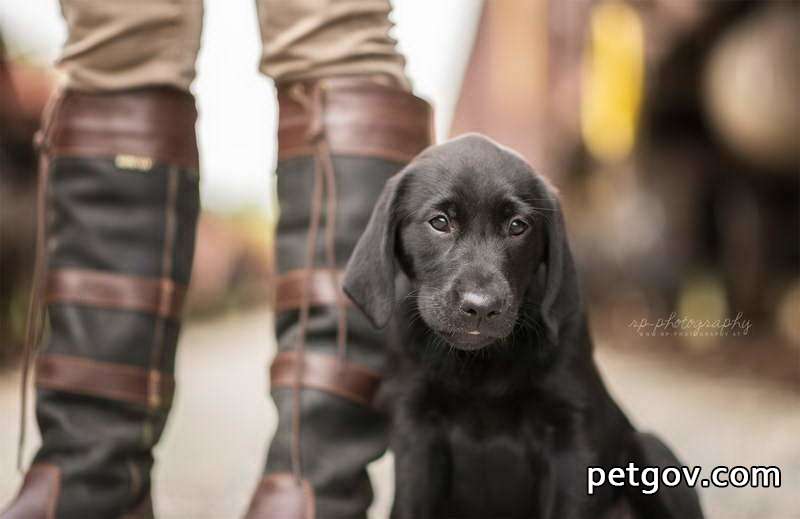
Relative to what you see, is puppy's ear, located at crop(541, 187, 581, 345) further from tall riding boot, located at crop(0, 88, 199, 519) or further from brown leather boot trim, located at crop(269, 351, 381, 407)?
tall riding boot, located at crop(0, 88, 199, 519)

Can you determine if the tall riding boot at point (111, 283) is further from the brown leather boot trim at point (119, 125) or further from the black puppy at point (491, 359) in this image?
the black puppy at point (491, 359)

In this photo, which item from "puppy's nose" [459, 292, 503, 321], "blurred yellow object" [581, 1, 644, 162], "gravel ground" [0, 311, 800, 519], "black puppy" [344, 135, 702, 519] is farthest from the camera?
"blurred yellow object" [581, 1, 644, 162]

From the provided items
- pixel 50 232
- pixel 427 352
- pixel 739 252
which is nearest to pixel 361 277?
pixel 427 352

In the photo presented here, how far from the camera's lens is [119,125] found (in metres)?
1.50

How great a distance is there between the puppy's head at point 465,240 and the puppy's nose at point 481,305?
36mm

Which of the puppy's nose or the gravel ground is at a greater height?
the puppy's nose

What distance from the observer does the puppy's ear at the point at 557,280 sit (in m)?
1.29

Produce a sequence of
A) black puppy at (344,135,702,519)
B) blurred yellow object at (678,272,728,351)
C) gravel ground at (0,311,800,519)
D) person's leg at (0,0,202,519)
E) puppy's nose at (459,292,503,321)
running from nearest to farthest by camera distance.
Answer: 1. puppy's nose at (459,292,503,321)
2. black puppy at (344,135,702,519)
3. person's leg at (0,0,202,519)
4. gravel ground at (0,311,800,519)
5. blurred yellow object at (678,272,728,351)

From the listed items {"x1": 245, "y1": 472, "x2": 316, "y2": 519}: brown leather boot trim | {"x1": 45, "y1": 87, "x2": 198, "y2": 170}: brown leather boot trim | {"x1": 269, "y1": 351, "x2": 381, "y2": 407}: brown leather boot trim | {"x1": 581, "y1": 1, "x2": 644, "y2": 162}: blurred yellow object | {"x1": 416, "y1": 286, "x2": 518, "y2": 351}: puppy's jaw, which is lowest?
{"x1": 245, "y1": 472, "x2": 316, "y2": 519}: brown leather boot trim

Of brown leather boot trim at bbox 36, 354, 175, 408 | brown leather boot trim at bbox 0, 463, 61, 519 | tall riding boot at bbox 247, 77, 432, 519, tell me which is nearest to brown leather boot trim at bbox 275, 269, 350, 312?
tall riding boot at bbox 247, 77, 432, 519

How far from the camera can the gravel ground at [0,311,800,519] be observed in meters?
1.78

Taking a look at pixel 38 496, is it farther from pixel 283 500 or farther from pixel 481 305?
pixel 481 305

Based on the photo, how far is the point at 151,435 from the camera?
59.5 inches

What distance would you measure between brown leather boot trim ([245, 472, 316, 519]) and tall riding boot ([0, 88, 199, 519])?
236 mm
